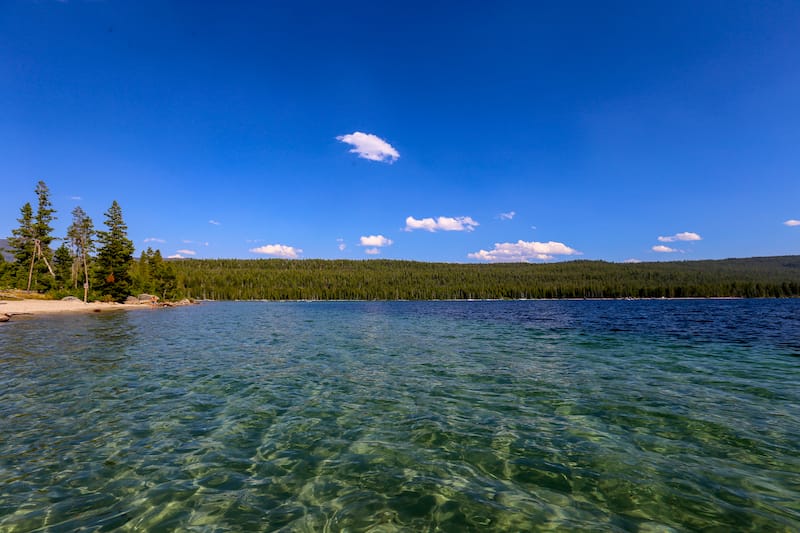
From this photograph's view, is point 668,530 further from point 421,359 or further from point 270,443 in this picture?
point 421,359

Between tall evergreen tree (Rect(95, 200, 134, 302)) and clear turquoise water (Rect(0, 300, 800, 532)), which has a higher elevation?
tall evergreen tree (Rect(95, 200, 134, 302))

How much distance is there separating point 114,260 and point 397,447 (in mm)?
98678

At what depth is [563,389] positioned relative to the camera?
50.2 ft

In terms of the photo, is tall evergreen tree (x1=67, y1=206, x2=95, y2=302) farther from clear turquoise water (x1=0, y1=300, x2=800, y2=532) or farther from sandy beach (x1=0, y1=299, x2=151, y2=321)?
clear turquoise water (x1=0, y1=300, x2=800, y2=532)

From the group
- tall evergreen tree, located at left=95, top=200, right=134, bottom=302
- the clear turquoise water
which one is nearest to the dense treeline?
tall evergreen tree, located at left=95, top=200, right=134, bottom=302

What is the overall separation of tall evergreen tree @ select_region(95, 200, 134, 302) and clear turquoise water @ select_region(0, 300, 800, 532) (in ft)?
254

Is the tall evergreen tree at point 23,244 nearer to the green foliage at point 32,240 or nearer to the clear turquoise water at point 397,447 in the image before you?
the green foliage at point 32,240

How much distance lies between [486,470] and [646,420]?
21.9 ft

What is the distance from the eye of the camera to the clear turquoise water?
257 inches

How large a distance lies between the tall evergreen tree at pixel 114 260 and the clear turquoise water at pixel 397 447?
254ft

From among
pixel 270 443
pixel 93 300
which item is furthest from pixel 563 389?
pixel 93 300

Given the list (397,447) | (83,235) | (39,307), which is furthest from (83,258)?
(397,447)

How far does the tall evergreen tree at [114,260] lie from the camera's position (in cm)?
8200

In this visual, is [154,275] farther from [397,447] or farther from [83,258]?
[397,447]
